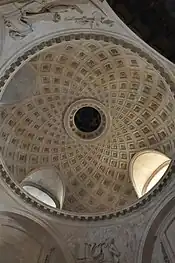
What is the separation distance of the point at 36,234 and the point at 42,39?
5646mm

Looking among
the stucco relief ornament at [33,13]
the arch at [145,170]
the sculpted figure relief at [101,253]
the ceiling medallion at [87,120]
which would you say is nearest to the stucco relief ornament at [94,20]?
the stucco relief ornament at [33,13]

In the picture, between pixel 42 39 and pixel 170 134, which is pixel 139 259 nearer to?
pixel 170 134

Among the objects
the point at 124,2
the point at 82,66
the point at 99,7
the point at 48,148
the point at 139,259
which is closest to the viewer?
the point at 124,2

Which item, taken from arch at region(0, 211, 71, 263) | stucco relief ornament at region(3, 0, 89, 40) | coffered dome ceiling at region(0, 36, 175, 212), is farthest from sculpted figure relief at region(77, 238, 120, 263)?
stucco relief ornament at region(3, 0, 89, 40)

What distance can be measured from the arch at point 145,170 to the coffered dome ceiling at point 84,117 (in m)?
0.21

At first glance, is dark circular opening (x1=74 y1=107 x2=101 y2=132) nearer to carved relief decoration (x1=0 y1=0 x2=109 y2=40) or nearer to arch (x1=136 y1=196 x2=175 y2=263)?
arch (x1=136 y1=196 x2=175 y2=263)

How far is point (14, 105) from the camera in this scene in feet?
45.8

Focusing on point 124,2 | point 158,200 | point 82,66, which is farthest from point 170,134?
point 124,2

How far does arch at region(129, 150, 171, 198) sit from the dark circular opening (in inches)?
67.5

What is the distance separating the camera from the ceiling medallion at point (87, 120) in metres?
15.3

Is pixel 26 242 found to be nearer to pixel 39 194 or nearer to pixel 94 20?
pixel 39 194

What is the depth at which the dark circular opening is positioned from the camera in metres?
15.5

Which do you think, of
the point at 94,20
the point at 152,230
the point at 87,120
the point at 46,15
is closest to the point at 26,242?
the point at 152,230

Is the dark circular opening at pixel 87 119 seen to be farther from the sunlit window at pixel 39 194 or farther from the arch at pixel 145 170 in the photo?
the sunlit window at pixel 39 194
